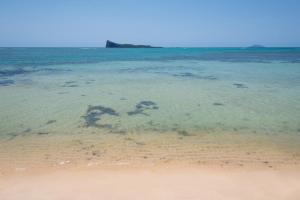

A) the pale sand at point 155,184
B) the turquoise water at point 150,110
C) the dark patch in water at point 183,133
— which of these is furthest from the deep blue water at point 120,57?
the pale sand at point 155,184

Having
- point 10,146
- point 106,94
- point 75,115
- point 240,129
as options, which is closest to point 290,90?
point 240,129

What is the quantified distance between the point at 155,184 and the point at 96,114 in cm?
566

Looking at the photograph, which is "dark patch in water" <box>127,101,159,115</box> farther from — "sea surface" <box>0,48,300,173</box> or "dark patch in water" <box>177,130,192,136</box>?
"dark patch in water" <box>177,130,192,136</box>

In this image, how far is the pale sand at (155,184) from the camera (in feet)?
14.0

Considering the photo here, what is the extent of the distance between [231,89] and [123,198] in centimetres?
1232

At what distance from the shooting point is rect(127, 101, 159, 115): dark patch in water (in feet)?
32.8

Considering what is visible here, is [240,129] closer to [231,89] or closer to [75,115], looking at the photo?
[75,115]

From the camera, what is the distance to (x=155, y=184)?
15.4 ft

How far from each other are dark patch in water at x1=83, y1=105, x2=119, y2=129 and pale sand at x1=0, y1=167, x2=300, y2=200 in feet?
10.6

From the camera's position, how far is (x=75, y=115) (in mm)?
9617

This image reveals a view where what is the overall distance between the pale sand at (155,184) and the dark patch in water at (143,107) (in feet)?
15.5

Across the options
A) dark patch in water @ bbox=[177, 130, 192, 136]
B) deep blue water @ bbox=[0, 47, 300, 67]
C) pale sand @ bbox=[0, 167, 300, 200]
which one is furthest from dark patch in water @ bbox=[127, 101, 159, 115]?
deep blue water @ bbox=[0, 47, 300, 67]

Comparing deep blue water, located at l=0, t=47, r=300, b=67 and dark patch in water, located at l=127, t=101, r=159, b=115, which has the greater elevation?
deep blue water, located at l=0, t=47, r=300, b=67

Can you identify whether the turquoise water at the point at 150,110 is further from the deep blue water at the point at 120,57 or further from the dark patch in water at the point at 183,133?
the deep blue water at the point at 120,57
